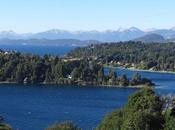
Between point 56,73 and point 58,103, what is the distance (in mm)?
26866

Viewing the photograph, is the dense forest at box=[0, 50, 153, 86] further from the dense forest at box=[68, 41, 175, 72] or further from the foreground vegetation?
the foreground vegetation

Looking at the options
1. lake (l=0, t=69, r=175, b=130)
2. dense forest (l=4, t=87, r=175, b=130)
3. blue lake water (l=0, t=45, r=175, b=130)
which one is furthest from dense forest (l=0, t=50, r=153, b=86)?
dense forest (l=4, t=87, r=175, b=130)

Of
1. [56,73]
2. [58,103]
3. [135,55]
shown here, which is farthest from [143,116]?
[135,55]

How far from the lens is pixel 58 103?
208ft

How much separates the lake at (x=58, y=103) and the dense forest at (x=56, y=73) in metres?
4.86

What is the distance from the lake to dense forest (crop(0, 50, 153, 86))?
4.86 m

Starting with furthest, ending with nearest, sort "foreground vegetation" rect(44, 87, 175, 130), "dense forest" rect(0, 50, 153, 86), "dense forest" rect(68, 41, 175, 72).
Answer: "dense forest" rect(68, 41, 175, 72) → "dense forest" rect(0, 50, 153, 86) → "foreground vegetation" rect(44, 87, 175, 130)

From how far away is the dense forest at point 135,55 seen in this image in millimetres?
112500

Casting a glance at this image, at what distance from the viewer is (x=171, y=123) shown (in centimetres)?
2602

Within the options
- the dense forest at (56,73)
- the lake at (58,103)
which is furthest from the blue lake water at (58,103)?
the dense forest at (56,73)

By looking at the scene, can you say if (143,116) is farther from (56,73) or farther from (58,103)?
(56,73)

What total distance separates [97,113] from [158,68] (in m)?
57.5

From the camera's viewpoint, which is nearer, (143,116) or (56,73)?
(143,116)

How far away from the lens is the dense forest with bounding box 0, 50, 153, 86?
85500 millimetres
